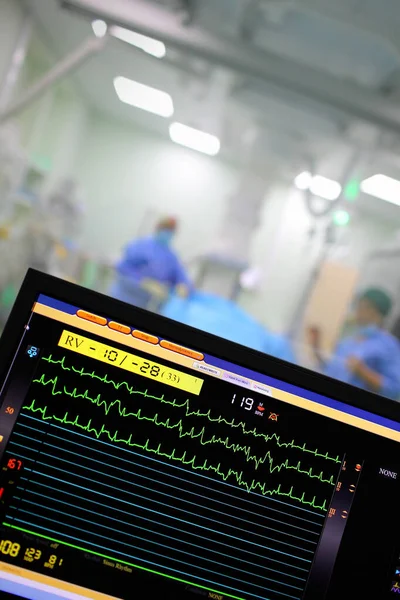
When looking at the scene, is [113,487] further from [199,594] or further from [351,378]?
[351,378]

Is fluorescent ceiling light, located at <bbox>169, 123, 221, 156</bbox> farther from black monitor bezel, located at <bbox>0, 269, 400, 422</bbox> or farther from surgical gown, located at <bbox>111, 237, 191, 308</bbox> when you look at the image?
black monitor bezel, located at <bbox>0, 269, 400, 422</bbox>

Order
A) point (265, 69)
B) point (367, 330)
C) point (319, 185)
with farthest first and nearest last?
point (319, 185)
point (367, 330)
point (265, 69)

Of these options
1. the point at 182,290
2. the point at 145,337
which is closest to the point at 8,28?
the point at 182,290

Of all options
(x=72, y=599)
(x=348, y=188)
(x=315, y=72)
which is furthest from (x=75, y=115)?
(x=72, y=599)

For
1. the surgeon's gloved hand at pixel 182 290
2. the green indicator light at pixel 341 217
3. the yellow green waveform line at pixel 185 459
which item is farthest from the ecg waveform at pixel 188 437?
the green indicator light at pixel 341 217

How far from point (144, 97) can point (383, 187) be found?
1191 mm

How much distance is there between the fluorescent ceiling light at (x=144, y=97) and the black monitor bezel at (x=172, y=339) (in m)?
1.95

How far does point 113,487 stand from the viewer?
22.4 inches

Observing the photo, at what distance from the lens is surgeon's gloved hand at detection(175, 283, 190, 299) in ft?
7.52

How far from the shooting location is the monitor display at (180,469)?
0.56m

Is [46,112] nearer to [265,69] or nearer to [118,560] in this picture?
[265,69]

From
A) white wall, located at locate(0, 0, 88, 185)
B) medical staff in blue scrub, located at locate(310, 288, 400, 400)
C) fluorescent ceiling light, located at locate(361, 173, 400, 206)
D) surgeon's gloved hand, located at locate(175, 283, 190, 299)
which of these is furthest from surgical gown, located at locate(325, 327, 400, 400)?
white wall, located at locate(0, 0, 88, 185)

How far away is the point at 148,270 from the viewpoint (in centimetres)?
231

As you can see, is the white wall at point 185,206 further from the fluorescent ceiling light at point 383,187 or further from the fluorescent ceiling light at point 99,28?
the fluorescent ceiling light at point 99,28
